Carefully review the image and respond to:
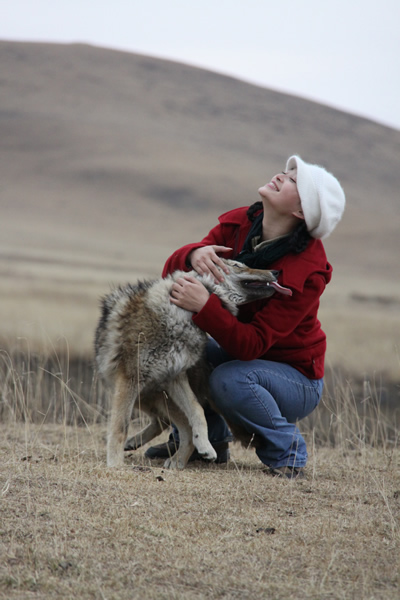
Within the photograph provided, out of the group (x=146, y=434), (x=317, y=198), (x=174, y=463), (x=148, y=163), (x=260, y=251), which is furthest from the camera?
(x=148, y=163)

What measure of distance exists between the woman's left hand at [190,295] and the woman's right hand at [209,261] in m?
0.17

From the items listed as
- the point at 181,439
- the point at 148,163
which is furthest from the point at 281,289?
the point at 148,163

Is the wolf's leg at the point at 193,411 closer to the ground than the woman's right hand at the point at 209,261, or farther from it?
closer to the ground

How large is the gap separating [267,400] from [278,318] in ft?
1.85

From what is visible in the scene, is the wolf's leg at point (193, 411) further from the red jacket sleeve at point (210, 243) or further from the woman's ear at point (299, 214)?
the woman's ear at point (299, 214)

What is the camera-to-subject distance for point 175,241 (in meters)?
55.5

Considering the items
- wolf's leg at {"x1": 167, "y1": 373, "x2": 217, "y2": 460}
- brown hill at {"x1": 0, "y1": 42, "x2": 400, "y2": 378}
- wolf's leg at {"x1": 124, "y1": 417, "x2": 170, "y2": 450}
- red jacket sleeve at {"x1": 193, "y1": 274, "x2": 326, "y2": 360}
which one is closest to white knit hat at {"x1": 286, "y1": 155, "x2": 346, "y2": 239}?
red jacket sleeve at {"x1": 193, "y1": 274, "x2": 326, "y2": 360}

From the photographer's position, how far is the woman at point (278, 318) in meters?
4.59

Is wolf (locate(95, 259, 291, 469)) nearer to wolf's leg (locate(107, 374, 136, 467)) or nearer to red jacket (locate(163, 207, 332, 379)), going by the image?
wolf's leg (locate(107, 374, 136, 467))

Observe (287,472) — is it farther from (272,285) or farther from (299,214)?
(299,214)

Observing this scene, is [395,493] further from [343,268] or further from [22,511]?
[343,268]

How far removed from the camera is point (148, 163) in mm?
71750

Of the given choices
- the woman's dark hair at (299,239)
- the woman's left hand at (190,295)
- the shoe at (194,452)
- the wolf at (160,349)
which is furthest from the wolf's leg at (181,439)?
the woman's dark hair at (299,239)

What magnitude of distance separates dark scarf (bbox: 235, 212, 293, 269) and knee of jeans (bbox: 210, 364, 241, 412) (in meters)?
0.74
